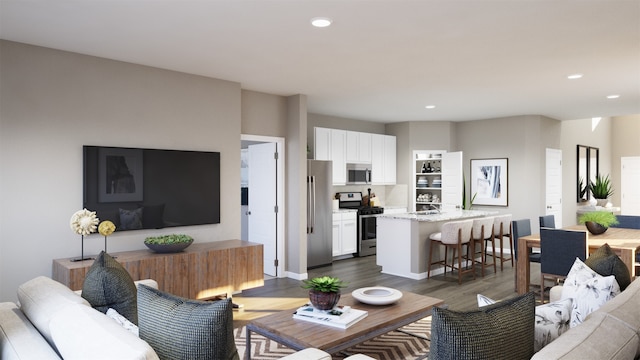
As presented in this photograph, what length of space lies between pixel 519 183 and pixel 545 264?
378 centimetres

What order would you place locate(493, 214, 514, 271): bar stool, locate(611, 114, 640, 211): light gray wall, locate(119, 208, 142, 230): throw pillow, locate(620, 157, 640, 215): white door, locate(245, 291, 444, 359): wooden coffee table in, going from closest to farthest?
locate(245, 291, 444, 359): wooden coffee table, locate(119, 208, 142, 230): throw pillow, locate(493, 214, 514, 271): bar stool, locate(620, 157, 640, 215): white door, locate(611, 114, 640, 211): light gray wall

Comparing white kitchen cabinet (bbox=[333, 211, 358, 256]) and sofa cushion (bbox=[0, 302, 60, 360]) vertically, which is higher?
sofa cushion (bbox=[0, 302, 60, 360])

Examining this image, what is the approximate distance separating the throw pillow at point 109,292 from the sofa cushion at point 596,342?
1873 millimetres

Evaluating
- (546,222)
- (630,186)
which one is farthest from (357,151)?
(630,186)

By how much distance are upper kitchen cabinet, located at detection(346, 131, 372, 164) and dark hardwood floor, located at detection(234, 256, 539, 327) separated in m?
2.07

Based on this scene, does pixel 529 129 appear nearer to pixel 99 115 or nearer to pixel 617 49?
pixel 617 49

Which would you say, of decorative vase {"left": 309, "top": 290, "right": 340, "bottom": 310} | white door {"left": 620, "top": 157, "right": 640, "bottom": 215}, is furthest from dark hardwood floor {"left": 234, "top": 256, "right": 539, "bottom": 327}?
white door {"left": 620, "top": 157, "right": 640, "bottom": 215}

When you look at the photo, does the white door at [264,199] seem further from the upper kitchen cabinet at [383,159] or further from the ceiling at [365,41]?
the upper kitchen cabinet at [383,159]

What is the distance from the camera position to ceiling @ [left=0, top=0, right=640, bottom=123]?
9.87 feet

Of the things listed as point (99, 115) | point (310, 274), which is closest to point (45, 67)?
point (99, 115)

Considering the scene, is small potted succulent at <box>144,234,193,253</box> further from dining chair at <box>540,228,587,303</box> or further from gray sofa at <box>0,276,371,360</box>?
dining chair at <box>540,228,587,303</box>

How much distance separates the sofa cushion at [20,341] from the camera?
1.53 metres

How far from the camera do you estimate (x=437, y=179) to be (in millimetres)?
8633

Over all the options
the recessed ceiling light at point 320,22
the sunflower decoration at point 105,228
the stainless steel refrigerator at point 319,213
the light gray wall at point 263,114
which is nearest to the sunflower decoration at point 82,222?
the sunflower decoration at point 105,228
